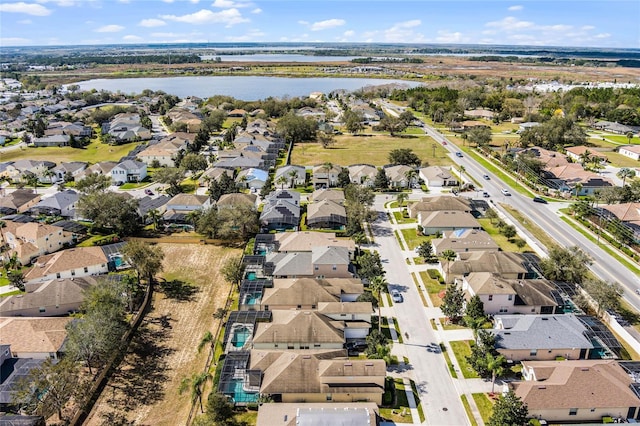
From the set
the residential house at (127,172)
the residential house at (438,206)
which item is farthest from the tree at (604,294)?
the residential house at (127,172)

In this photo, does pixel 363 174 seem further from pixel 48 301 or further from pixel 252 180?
pixel 48 301

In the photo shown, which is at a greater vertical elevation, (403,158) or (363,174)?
(403,158)

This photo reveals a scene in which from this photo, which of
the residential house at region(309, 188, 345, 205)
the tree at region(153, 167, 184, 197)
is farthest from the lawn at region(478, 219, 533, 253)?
the tree at region(153, 167, 184, 197)

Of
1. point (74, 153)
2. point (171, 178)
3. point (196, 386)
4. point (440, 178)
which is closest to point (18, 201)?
point (171, 178)

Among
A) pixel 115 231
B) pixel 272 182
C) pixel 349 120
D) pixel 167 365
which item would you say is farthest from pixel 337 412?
pixel 349 120

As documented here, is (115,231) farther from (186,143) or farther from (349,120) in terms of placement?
(349,120)
